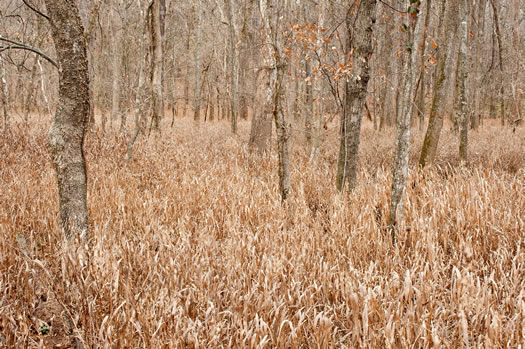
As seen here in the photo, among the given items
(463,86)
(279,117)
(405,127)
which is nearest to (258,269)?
(405,127)

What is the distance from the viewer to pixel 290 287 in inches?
103

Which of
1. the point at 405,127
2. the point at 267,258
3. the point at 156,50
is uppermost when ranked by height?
the point at 156,50

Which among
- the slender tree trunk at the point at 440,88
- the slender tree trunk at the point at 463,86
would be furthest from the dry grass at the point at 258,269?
the slender tree trunk at the point at 463,86

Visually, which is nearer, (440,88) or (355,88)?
(355,88)

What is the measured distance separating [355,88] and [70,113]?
10.5 ft

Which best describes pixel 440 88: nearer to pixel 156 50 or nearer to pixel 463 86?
pixel 463 86

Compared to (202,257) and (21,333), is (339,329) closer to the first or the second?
(202,257)

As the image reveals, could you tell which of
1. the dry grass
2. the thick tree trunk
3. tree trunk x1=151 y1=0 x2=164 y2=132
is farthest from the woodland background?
tree trunk x1=151 y1=0 x2=164 y2=132

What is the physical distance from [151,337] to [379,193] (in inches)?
126

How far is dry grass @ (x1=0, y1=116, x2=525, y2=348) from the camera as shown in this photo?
6.95 ft

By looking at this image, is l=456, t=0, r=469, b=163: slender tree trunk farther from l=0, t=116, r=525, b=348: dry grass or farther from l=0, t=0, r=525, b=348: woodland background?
l=0, t=116, r=525, b=348: dry grass

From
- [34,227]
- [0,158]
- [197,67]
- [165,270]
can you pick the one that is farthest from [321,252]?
[197,67]

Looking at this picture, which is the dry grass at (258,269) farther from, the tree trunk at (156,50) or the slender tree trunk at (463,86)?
the tree trunk at (156,50)

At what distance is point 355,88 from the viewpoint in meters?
4.42
